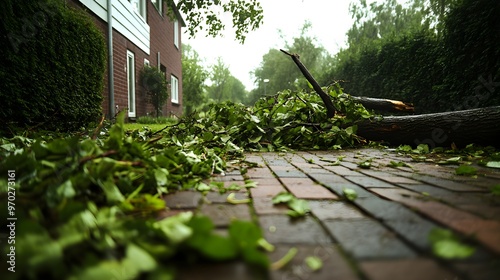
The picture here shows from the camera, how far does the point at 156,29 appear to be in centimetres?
1218

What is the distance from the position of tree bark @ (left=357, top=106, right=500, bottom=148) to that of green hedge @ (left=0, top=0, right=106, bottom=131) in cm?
422

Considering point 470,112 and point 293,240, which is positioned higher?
point 470,112

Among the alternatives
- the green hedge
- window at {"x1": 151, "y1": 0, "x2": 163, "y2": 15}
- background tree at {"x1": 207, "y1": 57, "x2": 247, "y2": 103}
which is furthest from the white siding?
background tree at {"x1": 207, "y1": 57, "x2": 247, "y2": 103}

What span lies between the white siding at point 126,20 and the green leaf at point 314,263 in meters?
7.16

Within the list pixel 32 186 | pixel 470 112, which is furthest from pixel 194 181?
pixel 470 112

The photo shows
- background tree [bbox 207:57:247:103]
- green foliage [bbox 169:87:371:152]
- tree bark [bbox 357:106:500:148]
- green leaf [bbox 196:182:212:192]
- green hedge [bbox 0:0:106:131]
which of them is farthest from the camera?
background tree [bbox 207:57:247:103]

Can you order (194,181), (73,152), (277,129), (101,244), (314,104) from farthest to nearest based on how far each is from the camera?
(314,104), (277,129), (194,181), (73,152), (101,244)

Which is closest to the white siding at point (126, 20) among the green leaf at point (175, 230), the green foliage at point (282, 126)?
the green foliage at point (282, 126)

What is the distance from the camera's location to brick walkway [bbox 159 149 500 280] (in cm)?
78

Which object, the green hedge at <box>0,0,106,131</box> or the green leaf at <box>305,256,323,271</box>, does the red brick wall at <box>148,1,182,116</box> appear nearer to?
the green hedge at <box>0,0,106,131</box>

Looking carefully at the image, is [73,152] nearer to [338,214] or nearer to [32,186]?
[32,186]

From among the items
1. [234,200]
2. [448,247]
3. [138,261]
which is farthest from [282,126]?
[138,261]

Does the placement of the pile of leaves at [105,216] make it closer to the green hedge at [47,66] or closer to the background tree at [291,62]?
the green hedge at [47,66]

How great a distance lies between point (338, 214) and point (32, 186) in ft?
4.32
